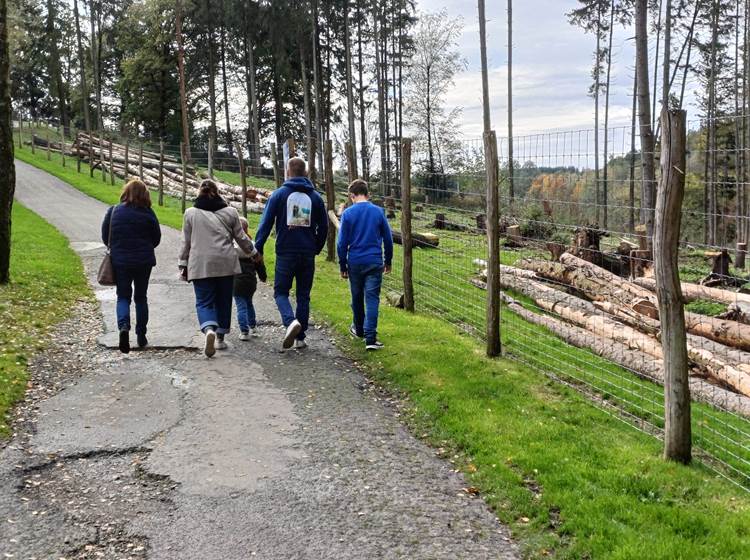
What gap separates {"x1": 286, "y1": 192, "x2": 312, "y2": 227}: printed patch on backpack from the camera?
7559 millimetres

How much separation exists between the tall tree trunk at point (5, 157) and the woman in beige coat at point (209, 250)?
5041 mm

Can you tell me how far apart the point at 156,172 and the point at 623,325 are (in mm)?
26557

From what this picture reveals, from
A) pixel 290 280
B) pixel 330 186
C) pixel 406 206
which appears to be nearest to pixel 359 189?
pixel 290 280

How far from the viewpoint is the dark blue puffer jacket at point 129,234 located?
7.62 metres

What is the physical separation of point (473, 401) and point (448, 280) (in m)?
6.46

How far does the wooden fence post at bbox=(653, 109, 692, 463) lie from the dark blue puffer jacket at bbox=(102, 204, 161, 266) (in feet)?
17.3

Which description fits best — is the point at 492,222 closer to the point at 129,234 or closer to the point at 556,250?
the point at 129,234

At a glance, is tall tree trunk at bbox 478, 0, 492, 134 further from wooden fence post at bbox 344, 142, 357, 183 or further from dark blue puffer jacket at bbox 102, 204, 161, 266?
dark blue puffer jacket at bbox 102, 204, 161, 266

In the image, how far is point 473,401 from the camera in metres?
6.11

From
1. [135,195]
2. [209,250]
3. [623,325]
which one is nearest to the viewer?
[209,250]

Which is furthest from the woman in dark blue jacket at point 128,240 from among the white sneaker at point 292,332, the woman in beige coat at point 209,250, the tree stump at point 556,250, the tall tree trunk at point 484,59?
the tall tree trunk at point 484,59

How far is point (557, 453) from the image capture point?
4.93 metres

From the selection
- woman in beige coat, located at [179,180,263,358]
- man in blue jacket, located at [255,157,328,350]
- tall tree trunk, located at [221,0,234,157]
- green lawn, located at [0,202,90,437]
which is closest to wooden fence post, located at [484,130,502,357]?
man in blue jacket, located at [255,157,328,350]

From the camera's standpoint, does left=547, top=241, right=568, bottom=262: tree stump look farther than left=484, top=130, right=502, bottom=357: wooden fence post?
Yes
